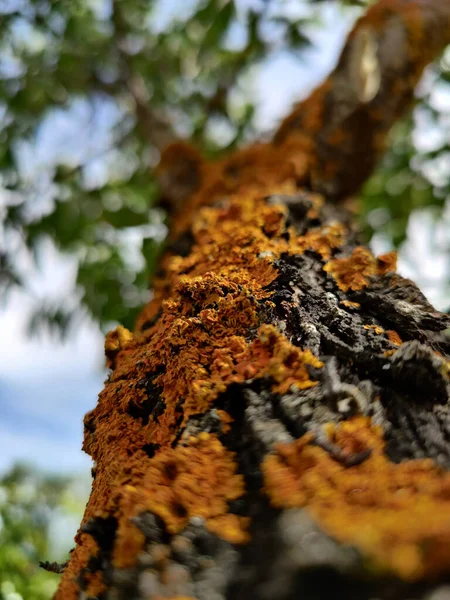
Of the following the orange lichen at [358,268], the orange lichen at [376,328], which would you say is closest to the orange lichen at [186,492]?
the orange lichen at [376,328]

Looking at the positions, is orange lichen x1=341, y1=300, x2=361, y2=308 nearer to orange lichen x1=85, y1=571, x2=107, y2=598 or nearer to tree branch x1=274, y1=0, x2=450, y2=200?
orange lichen x1=85, y1=571, x2=107, y2=598

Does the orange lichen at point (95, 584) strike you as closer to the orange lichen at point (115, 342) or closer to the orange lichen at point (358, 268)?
the orange lichen at point (115, 342)

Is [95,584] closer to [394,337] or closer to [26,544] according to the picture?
[394,337]

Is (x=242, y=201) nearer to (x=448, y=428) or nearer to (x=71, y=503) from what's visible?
(x=448, y=428)

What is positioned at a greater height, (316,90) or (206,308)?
(316,90)

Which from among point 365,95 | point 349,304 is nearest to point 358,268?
point 349,304

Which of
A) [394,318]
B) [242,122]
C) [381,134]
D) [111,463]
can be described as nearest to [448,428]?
[394,318]
